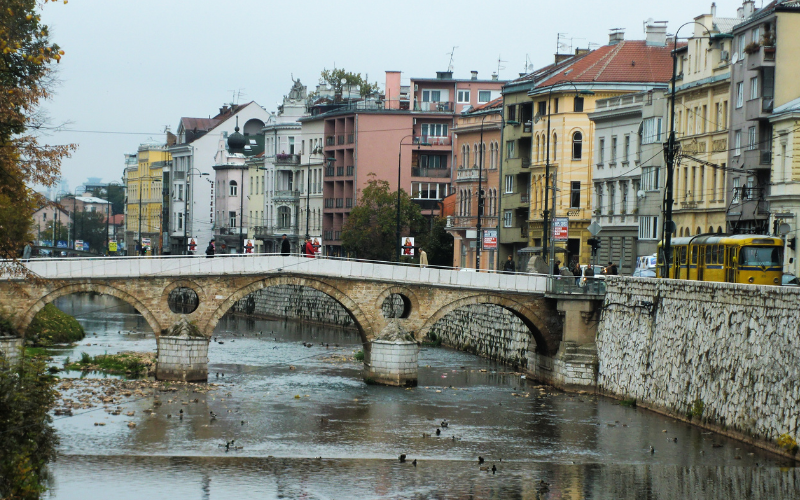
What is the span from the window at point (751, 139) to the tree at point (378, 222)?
110 ft

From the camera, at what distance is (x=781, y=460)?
30.8 meters

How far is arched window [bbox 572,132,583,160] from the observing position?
73812 millimetres

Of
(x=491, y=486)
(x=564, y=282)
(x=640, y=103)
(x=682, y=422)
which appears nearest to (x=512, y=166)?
(x=640, y=103)

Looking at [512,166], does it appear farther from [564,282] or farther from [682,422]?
[682,422]

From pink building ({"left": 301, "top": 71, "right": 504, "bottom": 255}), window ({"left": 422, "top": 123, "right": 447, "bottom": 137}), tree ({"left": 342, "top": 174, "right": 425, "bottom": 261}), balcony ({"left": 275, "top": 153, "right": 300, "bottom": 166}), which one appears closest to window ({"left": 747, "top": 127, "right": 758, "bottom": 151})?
tree ({"left": 342, "top": 174, "right": 425, "bottom": 261})

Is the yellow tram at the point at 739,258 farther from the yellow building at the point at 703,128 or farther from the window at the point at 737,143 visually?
the yellow building at the point at 703,128

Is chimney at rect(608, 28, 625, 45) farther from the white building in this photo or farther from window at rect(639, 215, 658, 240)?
the white building

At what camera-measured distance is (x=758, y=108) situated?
174 feet

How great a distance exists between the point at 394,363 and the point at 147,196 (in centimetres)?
11123

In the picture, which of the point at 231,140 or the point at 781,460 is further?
the point at 231,140

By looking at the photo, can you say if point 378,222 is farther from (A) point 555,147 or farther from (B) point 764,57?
(B) point 764,57

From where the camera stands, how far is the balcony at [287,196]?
109000mm

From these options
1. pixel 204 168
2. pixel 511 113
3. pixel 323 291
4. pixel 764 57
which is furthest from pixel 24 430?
pixel 204 168

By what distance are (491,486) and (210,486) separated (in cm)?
671
